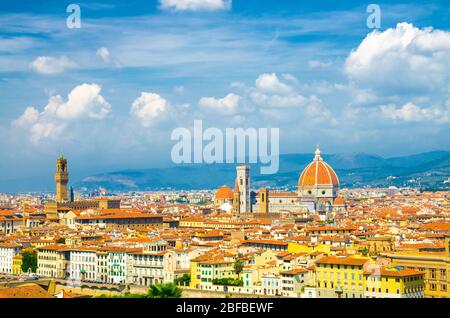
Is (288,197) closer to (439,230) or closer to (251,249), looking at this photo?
(439,230)

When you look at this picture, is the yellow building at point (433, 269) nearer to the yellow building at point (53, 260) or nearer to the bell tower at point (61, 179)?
the yellow building at point (53, 260)

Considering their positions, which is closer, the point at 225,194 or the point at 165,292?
the point at 165,292

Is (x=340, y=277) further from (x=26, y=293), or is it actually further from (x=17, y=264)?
(x=17, y=264)

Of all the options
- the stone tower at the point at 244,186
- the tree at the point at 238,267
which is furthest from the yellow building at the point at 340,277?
the stone tower at the point at 244,186

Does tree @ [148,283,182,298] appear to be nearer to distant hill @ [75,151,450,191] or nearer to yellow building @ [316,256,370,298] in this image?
yellow building @ [316,256,370,298]

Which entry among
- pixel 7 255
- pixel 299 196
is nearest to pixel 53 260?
pixel 7 255

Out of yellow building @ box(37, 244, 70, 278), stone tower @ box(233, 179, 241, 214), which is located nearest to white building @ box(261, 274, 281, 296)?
yellow building @ box(37, 244, 70, 278)
